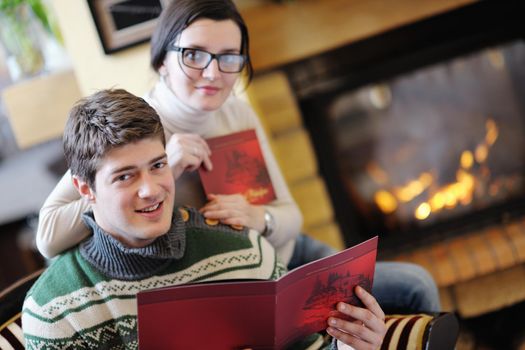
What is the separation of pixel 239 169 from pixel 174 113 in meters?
0.18

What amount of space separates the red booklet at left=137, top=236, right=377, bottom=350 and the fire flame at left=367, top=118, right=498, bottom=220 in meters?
1.33

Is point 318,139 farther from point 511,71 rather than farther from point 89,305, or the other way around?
point 89,305

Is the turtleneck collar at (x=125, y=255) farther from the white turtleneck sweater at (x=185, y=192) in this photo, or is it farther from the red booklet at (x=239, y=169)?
the red booklet at (x=239, y=169)

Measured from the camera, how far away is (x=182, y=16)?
1.36 m

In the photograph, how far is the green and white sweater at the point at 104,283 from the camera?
1073mm

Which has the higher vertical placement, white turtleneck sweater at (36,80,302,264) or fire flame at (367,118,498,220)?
white turtleneck sweater at (36,80,302,264)

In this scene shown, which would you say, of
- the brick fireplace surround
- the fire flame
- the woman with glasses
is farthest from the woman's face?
the fire flame

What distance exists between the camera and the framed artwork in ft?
6.30

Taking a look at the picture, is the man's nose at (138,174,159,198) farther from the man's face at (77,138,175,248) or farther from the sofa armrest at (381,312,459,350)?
the sofa armrest at (381,312,459,350)

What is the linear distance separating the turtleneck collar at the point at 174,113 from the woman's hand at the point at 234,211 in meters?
0.18

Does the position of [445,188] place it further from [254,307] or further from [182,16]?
[254,307]

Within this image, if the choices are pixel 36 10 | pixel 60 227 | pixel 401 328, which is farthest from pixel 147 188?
pixel 36 10

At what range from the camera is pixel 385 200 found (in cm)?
240

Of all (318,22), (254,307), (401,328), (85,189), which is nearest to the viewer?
(254,307)
